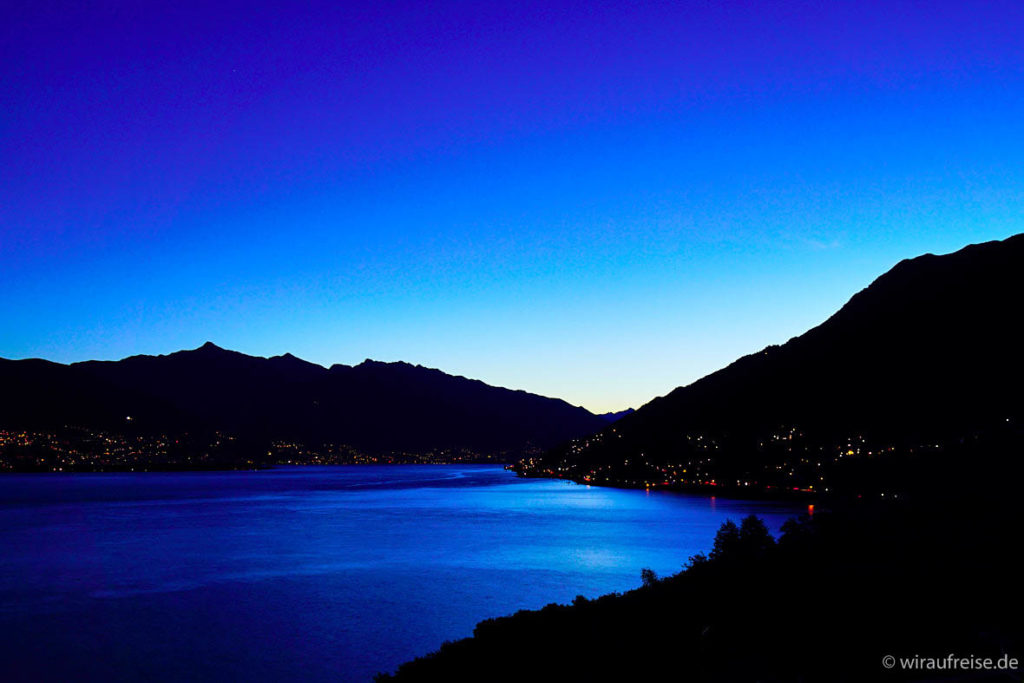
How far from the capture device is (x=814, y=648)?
14.1 m

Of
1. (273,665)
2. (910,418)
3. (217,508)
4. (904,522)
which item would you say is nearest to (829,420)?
(910,418)

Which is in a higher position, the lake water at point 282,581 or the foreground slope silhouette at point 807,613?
the foreground slope silhouette at point 807,613

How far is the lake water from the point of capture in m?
27.7

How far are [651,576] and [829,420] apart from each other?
141 meters

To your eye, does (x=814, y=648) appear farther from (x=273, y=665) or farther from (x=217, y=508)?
(x=217, y=508)

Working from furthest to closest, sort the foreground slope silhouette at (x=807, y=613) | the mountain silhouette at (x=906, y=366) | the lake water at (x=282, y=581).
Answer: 1. the mountain silhouette at (x=906, y=366)
2. the lake water at (x=282, y=581)
3. the foreground slope silhouette at (x=807, y=613)

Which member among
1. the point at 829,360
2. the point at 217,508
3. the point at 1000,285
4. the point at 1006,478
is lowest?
the point at 217,508

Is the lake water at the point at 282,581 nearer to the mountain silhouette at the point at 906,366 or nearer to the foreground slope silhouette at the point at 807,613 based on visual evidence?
the foreground slope silhouette at the point at 807,613

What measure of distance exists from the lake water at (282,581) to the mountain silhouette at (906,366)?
5767cm

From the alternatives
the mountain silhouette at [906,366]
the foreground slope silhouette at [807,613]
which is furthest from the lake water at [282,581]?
the mountain silhouette at [906,366]

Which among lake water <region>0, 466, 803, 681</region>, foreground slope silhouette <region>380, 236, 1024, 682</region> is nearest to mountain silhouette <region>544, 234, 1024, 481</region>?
lake water <region>0, 466, 803, 681</region>

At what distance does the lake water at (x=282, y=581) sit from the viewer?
27.7 meters

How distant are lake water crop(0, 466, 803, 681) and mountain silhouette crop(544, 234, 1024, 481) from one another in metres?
57.7

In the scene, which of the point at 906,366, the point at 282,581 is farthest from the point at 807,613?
the point at 906,366
